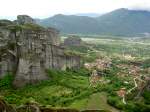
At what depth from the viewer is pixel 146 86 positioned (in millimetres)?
72750

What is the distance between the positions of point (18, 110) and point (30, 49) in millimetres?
39726

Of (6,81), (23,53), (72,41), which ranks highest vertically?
(23,53)

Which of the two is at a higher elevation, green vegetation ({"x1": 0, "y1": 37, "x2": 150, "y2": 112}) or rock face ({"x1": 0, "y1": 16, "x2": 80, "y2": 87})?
rock face ({"x1": 0, "y1": 16, "x2": 80, "y2": 87})

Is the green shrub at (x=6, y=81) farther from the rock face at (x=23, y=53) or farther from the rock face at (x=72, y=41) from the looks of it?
the rock face at (x=72, y=41)

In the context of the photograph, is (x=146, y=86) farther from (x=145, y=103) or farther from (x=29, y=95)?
(x=29, y=95)

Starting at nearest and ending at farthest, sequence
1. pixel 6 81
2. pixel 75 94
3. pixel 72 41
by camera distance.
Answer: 1. pixel 75 94
2. pixel 6 81
3. pixel 72 41

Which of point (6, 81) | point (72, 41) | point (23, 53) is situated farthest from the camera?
point (72, 41)

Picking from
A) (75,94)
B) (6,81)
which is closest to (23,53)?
(6,81)

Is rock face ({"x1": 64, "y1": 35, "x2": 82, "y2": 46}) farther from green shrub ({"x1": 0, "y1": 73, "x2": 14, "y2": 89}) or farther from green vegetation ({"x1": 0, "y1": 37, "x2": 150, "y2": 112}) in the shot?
green shrub ({"x1": 0, "y1": 73, "x2": 14, "y2": 89})

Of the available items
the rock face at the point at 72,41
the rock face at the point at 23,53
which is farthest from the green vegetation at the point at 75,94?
the rock face at the point at 72,41

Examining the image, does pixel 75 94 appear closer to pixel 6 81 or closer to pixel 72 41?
pixel 6 81

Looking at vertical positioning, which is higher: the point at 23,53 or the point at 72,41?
the point at 23,53

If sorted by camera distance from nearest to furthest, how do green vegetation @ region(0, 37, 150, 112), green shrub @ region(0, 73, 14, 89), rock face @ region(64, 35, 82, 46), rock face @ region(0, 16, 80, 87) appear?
green vegetation @ region(0, 37, 150, 112) → green shrub @ region(0, 73, 14, 89) → rock face @ region(0, 16, 80, 87) → rock face @ region(64, 35, 82, 46)

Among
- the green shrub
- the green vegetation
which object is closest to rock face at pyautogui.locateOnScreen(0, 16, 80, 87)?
the green shrub
